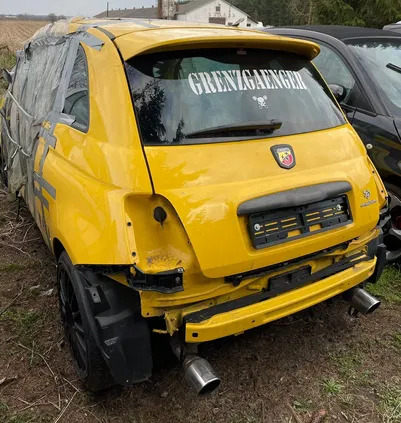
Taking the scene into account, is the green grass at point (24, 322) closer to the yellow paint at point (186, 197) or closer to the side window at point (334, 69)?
the yellow paint at point (186, 197)

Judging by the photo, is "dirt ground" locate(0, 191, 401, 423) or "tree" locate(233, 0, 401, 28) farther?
"tree" locate(233, 0, 401, 28)

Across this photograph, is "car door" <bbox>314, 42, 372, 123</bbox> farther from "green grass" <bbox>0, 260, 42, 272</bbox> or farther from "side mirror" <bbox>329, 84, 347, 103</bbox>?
"green grass" <bbox>0, 260, 42, 272</bbox>

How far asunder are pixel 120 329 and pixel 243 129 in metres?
1.19

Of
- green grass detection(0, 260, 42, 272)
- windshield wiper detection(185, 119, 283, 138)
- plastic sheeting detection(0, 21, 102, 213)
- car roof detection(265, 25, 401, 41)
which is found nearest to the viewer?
windshield wiper detection(185, 119, 283, 138)

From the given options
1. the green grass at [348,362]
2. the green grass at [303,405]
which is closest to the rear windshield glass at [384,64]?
the green grass at [348,362]

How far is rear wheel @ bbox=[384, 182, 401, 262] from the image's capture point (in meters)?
3.75

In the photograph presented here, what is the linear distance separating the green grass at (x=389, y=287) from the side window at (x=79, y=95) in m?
2.56

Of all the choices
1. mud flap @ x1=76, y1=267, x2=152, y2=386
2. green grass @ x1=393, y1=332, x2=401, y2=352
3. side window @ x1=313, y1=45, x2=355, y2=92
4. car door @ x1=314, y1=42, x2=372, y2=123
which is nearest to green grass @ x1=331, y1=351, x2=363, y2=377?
green grass @ x1=393, y1=332, x2=401, y2=352

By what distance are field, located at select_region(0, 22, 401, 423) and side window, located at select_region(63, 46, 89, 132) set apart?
1361 mm

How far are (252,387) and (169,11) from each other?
8.89 meters

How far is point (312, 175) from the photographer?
2471mm

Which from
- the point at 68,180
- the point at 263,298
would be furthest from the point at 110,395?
the point at 68,180

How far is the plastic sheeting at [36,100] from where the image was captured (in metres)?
3.07

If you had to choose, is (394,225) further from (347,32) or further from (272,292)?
(347,32)
